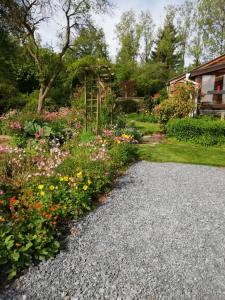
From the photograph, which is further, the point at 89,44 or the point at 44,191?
the point at 89,44

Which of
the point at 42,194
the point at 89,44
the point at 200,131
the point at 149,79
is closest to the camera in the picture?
the point at 42,194

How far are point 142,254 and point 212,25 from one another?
3166cm

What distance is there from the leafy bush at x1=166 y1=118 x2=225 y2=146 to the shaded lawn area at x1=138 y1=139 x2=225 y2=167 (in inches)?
12.8

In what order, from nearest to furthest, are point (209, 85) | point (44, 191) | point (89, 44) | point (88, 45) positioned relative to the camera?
point (44, 191) → point (209, 85) → point (89, 44) → point (88, 45)

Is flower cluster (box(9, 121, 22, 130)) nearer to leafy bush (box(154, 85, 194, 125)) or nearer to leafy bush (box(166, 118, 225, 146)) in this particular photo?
leafy bush (box(166, 118, 225, 146))

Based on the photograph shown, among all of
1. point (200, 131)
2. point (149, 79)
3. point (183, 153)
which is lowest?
point (183, 153)

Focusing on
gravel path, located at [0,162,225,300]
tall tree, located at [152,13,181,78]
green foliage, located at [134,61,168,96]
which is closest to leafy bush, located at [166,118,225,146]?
gravel path, located at [0,162,225,300]

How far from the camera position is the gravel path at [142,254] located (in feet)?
8.86

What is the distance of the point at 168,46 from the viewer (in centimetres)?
3538

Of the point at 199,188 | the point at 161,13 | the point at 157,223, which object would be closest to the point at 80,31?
the point at 199,188

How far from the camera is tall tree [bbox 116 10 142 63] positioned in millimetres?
35969

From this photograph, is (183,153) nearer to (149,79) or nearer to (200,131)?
(200,131)

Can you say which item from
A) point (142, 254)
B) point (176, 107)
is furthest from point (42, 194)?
point (176, 107)

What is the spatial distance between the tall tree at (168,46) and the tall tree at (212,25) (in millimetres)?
5738
